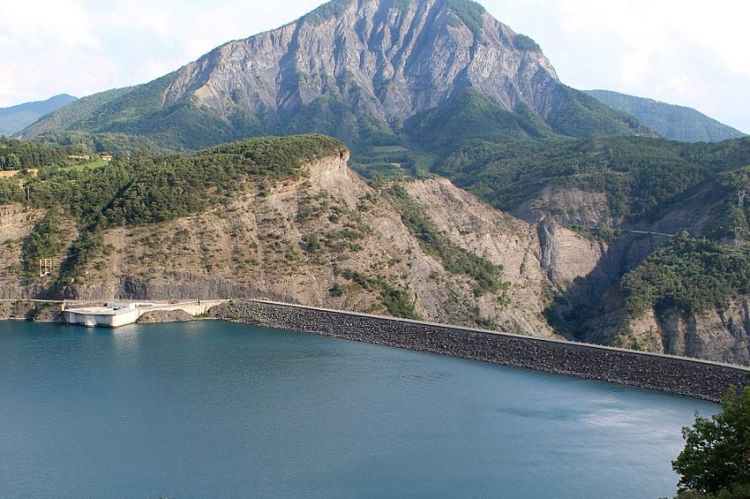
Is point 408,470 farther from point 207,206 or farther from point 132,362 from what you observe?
point 207,206

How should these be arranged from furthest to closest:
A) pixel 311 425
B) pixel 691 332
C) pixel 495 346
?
pixel 691 332 → pixel 495 346 → pixel 311 425

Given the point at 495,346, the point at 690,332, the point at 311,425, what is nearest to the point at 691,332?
the point at 690,332

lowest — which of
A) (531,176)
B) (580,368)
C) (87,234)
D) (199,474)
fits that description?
(199,474)

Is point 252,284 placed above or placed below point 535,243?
below


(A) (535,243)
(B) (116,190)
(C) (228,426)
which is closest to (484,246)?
(A) (535,243)

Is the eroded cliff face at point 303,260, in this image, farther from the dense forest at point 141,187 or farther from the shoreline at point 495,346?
the shoreline at point 495,346

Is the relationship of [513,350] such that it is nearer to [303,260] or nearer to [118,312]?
[303,260]
